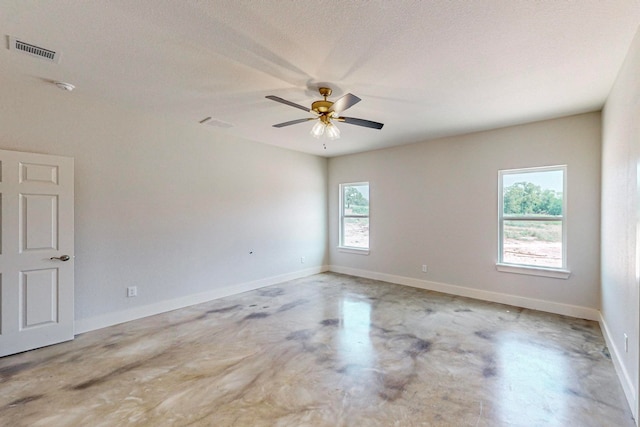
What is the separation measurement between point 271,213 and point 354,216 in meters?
1.93

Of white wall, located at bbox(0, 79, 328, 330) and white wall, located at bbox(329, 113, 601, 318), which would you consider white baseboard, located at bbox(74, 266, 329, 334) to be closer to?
white wall, located at bbox(0, 79, 328, 330)

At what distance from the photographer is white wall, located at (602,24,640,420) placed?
2109 millimetres

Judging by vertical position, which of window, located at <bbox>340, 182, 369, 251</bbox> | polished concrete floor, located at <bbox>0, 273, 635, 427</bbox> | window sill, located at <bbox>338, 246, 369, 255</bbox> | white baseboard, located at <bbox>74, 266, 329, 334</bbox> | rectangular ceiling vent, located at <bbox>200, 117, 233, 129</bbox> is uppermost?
rectangular ceiling vent, located at <bbox>200, 117, 233, 129</bbox>

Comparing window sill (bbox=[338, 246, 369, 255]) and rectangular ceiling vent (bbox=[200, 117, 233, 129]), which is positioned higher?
rectangular ceiling vent (bbox=[200, 117, 233, 129])

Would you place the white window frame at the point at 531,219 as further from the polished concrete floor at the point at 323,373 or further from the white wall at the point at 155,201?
the white wall at the point at 155,201

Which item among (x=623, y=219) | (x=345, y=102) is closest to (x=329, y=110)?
(x=345, y=102)

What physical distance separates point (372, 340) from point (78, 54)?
3.84m

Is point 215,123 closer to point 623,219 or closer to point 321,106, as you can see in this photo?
point 321,106

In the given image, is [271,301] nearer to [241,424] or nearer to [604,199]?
[241,424]

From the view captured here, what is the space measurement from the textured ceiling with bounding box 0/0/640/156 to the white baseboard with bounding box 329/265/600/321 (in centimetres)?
262

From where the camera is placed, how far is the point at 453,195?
510 centimetres

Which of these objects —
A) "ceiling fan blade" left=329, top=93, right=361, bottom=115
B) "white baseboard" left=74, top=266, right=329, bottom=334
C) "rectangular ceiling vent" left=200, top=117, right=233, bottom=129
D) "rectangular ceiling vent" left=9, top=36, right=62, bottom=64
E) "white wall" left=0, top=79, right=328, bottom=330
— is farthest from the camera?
"rectangular ceiling vent" left=200, top=117, right=233, bottom=129

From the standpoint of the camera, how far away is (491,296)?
15.3 feet

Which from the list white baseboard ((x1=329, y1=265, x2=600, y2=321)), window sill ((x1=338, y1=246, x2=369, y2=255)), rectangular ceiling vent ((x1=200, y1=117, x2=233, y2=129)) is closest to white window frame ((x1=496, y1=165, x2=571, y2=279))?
white baseboard ((x1=329, y1=265, x2=600, y2=321))
